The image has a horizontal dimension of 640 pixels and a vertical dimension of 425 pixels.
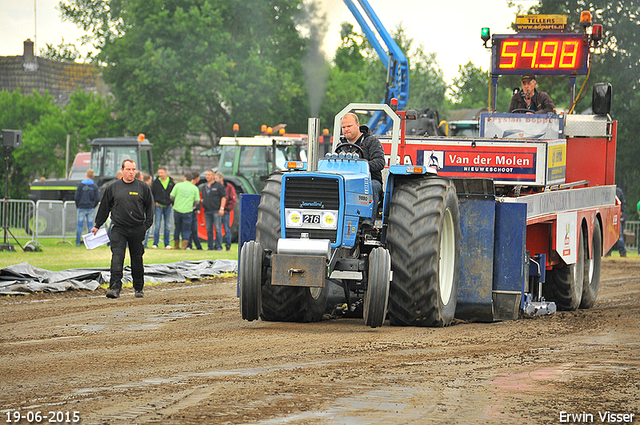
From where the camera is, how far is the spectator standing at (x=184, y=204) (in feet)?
74.2

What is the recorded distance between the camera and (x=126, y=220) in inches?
516

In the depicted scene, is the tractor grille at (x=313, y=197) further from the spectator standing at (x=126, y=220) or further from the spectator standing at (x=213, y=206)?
the spectator standing at (x=213, y=206)

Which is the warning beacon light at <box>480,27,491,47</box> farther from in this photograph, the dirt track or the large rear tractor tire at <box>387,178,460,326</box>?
the large rear tractor tire at <box>387,178,460,326</box>

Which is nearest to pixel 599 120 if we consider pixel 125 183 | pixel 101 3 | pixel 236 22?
pixel 125 183

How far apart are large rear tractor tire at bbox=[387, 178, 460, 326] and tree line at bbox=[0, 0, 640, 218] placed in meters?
29.5

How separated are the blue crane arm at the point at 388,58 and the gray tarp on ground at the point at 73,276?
6347 millimetres

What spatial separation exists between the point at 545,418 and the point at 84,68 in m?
60.6

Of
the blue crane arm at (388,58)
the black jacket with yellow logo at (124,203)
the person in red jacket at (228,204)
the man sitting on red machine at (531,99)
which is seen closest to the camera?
the black jacket with yellow logo at (124,203)

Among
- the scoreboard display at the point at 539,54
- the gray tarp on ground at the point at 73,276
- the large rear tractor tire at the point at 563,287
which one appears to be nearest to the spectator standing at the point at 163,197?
the gray tarp on ground at the point at 73,276

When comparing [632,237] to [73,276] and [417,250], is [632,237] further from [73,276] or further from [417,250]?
[417,250]

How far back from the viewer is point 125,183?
13.3m

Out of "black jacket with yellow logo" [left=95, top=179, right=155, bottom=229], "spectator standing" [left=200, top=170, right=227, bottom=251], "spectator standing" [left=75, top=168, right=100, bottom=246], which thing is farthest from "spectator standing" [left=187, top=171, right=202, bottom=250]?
"black jacket with yellow logo" [left=95, top=179, right=155, bottom=229]
